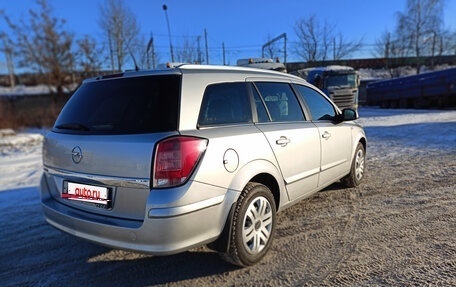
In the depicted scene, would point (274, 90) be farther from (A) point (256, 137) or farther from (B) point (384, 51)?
(B) point (384, 51)

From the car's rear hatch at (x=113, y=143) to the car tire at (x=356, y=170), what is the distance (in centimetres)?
352

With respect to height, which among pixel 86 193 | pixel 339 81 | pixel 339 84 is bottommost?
pixel 86 193

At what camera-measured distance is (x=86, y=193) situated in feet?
8.78

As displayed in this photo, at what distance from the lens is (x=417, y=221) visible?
3.85 meters

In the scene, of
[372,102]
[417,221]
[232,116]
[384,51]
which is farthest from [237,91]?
[384,51]

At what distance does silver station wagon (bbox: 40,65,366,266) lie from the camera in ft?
7.84

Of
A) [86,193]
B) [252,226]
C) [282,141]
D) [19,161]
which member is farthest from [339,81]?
[86,193]

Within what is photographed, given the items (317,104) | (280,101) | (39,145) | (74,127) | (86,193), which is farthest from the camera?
(39,145)

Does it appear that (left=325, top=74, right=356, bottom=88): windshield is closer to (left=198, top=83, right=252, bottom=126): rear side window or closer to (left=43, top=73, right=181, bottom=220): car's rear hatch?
(left=198, top=83, right=252, bottom=126): rear side window

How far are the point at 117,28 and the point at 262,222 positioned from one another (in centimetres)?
2814

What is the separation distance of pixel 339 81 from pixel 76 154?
15864mm

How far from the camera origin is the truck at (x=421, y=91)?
19688 mm

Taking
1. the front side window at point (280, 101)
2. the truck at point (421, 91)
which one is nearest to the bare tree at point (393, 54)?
the truck at point (421, 91)

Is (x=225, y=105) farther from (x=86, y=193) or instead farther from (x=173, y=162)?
(x=86, y=193)
